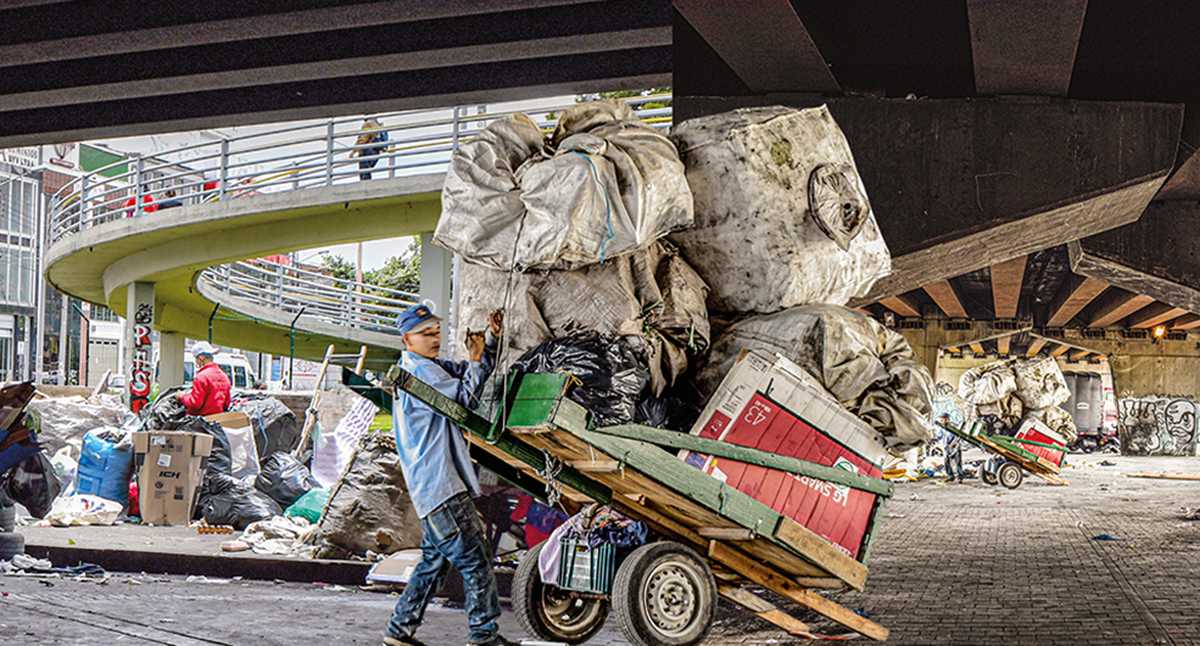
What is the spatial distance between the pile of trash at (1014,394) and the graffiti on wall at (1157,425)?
248 inches

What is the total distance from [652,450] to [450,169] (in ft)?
4.68

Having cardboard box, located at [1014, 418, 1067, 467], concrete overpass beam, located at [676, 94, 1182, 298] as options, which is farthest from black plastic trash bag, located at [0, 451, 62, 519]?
cardboard box, located at [1014, 418, 1067, 467]

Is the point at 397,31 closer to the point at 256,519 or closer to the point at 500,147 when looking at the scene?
the point at 256,519

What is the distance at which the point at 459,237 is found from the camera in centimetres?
536

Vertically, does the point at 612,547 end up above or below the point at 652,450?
below

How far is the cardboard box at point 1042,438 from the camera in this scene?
73.9 feet

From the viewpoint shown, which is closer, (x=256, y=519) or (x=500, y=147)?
(x=500, y=147)

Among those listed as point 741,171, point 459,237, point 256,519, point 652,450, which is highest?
point 741,171

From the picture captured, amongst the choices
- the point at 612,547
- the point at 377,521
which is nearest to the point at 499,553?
the point at 377,521

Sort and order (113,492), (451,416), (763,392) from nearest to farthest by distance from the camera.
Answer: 1. (451,416)
2. (763,392)
3. (113,492)

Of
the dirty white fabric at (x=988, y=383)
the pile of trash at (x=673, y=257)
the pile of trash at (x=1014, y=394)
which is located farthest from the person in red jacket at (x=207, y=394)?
the pile of trash at (x=1014, y=394)

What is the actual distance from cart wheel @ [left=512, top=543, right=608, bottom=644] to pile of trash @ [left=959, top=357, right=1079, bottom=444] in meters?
18.9

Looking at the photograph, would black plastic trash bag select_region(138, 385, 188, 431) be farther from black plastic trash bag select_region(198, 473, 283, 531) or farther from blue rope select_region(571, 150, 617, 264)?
blue rope select_region(571, 150, 617, 264)

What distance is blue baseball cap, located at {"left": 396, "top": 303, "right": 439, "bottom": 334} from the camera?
5.76 metres
